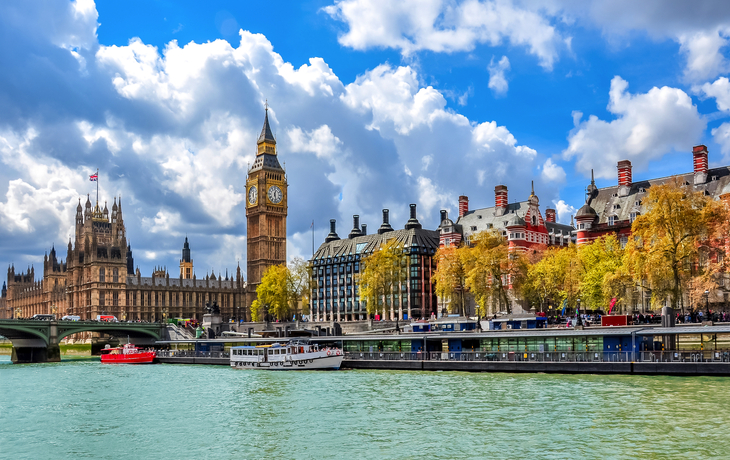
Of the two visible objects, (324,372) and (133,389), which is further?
(324,372)

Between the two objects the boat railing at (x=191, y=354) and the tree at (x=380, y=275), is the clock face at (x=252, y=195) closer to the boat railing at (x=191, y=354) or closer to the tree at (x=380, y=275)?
the tree at (x=380, y=275)

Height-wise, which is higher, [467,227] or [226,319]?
[467,227]

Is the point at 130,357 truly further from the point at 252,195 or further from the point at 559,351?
the point at 252,195

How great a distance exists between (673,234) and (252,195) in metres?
132

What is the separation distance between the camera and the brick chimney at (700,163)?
3364 inches

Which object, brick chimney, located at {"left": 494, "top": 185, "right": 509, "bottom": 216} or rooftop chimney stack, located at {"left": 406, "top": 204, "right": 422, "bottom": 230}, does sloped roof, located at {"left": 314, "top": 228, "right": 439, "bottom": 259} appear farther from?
brick chimney, located at {"left": 494, "top": 185, "right": 509, "bottom": 216}

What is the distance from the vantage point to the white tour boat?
70.6 m

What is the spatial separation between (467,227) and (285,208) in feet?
261

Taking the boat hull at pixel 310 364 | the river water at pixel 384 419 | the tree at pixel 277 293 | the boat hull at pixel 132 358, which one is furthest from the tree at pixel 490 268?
the tree at pixel 277 293

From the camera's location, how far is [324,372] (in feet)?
221

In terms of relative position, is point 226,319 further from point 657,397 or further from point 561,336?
point 657,397

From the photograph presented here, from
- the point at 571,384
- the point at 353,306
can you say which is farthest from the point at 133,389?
the point at 353,306

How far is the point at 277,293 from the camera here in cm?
12938

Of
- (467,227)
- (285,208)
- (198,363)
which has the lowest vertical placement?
(198,363)
